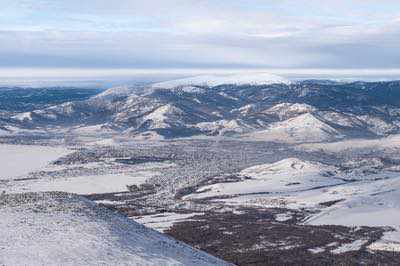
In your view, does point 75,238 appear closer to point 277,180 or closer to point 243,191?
point 243,191

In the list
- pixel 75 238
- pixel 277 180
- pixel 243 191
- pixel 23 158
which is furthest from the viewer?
pixel 23 158

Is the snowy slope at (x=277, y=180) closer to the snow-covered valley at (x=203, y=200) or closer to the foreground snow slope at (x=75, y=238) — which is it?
the snow-covered valley at (x=203, y=200)

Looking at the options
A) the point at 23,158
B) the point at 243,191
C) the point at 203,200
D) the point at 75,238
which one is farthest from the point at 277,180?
the point at 75,238

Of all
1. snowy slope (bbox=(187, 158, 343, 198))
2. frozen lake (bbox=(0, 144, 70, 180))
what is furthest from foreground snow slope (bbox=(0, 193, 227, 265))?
frozen lake (bbox=(0, 144, 70, 180))

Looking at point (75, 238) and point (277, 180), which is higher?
point (75, 238)

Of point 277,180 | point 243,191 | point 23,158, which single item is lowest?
point 23,158

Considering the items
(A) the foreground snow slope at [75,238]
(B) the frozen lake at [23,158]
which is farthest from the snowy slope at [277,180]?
(A) the foreground snow slope at [75,238]

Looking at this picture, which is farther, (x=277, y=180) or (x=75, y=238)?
(x=277, y=180)

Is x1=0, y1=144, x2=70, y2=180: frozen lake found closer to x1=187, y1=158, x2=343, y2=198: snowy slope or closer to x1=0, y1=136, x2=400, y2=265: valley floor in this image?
x1=0, y1=136, x2=400, y2=265: valley floor
